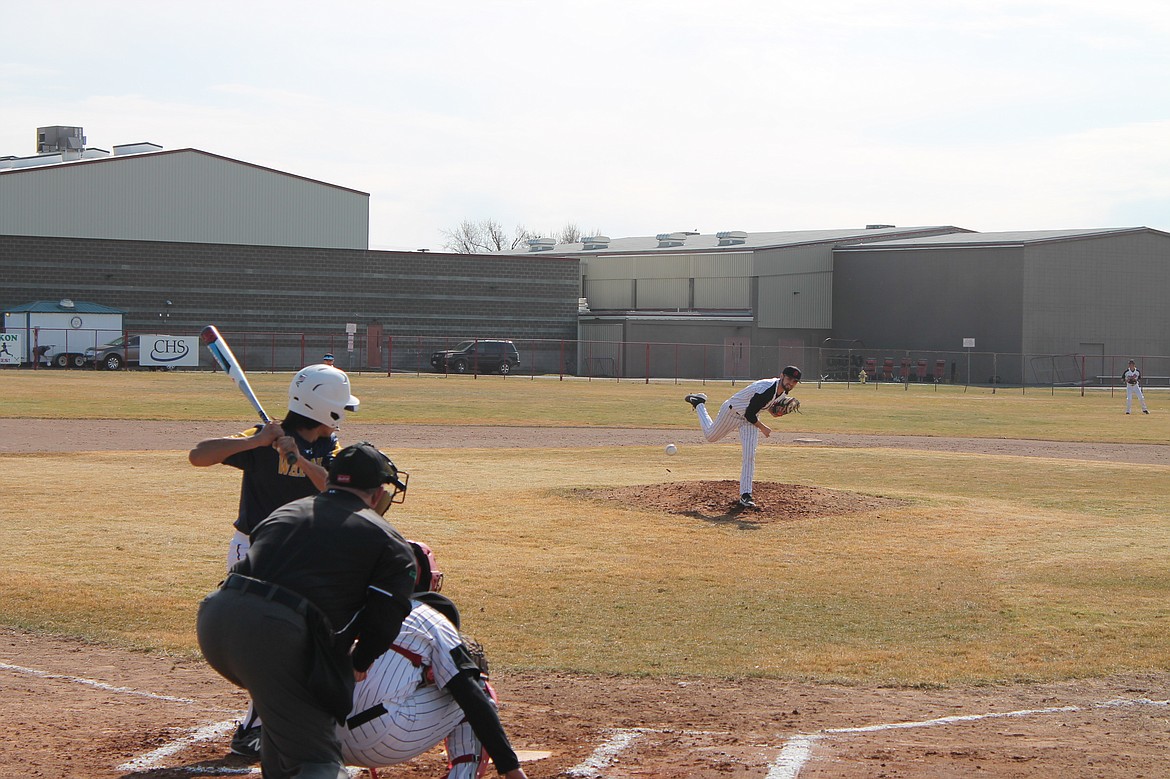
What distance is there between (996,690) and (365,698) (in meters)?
4.96

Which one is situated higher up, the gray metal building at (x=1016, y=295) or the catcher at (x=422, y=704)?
the gray metal building at (x=1016, y=295)

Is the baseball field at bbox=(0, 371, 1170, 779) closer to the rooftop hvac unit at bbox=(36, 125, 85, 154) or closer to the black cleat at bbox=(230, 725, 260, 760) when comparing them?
the black cleat at bbox=(230, 725, 260, 760)

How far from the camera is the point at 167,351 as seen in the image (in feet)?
193

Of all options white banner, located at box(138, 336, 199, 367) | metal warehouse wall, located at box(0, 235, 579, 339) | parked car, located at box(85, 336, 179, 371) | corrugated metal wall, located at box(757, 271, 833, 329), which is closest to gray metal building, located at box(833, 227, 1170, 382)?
corrugated metal wall, located at box(757, 271, 833, 329)

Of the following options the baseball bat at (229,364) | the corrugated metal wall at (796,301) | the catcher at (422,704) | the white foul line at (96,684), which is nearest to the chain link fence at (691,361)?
the corrugated metal wall at (796,301)

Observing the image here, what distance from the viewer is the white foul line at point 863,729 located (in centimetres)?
633

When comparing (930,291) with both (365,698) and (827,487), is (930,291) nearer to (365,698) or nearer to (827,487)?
(827,487)

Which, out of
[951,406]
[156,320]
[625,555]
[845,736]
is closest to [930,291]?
[951,406]

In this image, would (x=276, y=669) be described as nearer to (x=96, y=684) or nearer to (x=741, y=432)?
(x=96, y=684)

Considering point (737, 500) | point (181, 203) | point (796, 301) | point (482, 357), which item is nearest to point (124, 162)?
point (181, 203)

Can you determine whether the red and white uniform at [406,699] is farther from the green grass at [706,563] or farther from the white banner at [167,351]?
the white banner at [167,351]

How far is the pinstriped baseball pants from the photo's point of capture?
54.1 ft

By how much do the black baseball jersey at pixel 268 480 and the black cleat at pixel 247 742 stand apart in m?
1.06

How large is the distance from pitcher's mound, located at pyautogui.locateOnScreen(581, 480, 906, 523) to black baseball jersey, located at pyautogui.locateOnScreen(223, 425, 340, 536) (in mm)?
9951
